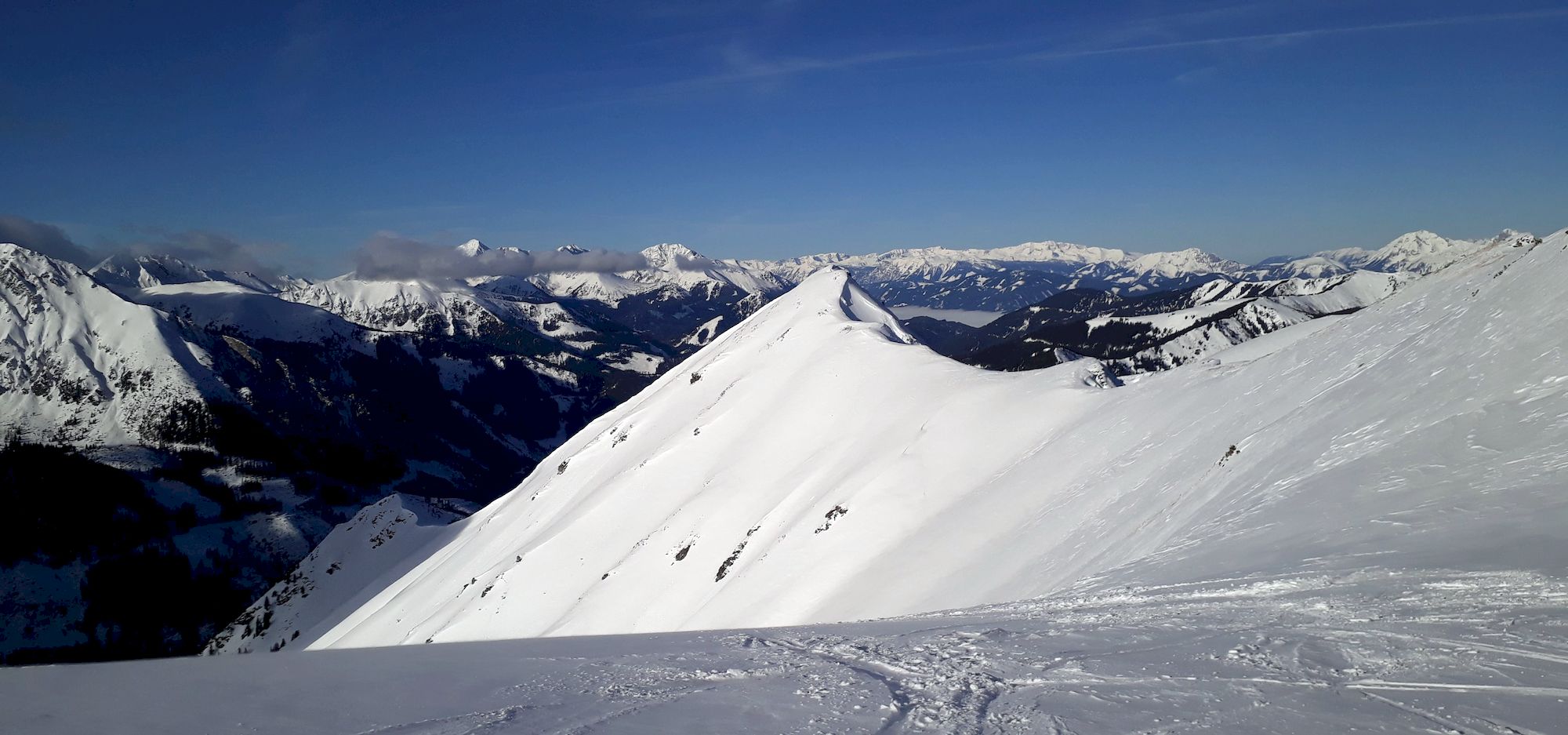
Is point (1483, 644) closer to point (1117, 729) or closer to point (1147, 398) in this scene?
point (1117, 729)

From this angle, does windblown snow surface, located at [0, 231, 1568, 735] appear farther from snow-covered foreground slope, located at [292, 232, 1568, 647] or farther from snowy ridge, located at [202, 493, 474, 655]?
snowy ridge, located at [202, 493, 474, 655]

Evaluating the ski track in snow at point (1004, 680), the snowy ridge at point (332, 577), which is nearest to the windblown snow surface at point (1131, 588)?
the ski track in snow at point (1004, 680)

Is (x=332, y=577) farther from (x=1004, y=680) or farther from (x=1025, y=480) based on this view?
(x=1004, y=680)

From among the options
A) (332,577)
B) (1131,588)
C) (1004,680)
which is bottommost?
(332,577)

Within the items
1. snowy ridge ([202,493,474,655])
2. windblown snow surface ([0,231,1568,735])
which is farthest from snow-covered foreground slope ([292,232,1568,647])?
snowy ridge ([202,493,474,655])

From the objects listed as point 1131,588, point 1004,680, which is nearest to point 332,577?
point 1131,588

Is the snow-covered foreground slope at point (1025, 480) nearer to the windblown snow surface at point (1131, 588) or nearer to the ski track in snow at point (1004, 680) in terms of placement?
the windblown snow surface at point (1131, 588)

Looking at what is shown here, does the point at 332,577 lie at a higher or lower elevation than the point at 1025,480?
lower

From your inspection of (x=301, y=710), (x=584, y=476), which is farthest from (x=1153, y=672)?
(x=584, y=476)

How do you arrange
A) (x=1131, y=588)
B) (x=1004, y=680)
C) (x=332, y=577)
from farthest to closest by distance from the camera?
1. (x=332, y=577)
2. (x=1131, y=588)
3. (x=1004, y=680)
